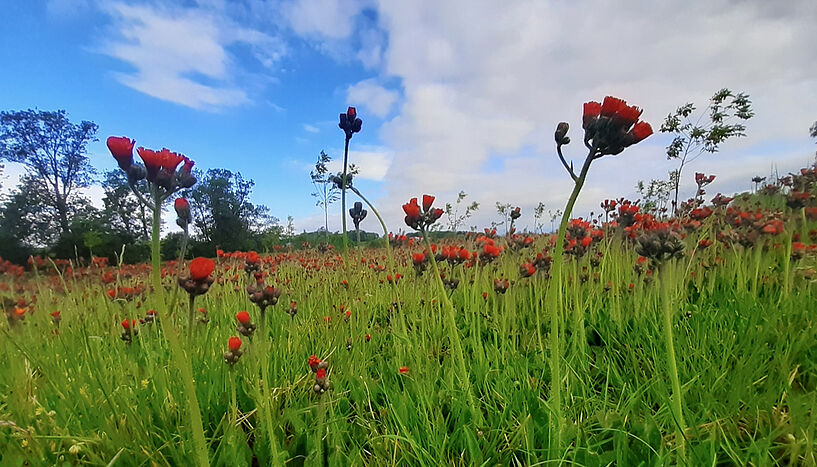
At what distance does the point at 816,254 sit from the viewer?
2.99 meters

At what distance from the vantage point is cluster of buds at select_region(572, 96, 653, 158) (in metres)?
1.06

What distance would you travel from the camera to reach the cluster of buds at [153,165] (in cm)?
101

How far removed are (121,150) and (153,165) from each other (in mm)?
126

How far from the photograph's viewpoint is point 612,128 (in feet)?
3.49

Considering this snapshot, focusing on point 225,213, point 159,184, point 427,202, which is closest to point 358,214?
point 427,202

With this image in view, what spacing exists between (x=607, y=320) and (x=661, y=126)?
19.7 ft

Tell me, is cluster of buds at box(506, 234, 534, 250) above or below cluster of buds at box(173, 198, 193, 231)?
below

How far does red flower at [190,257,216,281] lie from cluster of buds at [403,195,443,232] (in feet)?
2.87

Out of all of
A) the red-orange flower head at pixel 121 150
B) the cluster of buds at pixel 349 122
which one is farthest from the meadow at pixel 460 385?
the cluster of buds at pixel 349 122

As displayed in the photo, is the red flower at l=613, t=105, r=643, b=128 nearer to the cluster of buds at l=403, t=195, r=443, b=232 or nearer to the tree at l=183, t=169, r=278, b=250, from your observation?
the cluster of buds at l=403, t=195, r=443, b=232

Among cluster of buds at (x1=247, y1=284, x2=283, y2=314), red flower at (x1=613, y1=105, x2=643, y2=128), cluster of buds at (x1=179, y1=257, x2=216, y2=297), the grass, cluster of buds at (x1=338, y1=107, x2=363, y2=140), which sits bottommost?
the grass

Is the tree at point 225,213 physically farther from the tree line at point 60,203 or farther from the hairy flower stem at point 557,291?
the hairy flower stem at point 557,291

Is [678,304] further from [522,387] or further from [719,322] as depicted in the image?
[522,387]

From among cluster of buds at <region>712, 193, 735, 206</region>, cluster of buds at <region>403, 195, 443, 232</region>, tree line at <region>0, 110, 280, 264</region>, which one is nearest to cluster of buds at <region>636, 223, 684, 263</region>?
cluster of buds at <region>403, 195, 443, 232</region>
